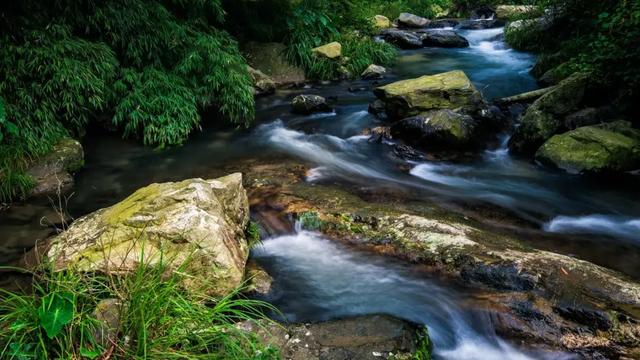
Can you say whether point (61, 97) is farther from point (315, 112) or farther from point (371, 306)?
point (371, 306)

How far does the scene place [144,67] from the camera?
7.53m

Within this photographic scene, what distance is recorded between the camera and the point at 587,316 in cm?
314

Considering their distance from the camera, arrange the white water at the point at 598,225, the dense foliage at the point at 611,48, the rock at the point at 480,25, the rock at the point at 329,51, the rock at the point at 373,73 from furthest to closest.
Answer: the rock at the point at 480,25 < the rock at the point at 373,73 < the rock at the point at 329,51 < the dense foliage at the point at 611,48 < the white water at the point at 598,225

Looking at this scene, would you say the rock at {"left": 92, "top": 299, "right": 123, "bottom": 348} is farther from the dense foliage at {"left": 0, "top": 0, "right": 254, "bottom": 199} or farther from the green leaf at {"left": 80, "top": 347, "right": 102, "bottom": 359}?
the dense foliage at {"left": 0, "top": 0, "right": 254, "bottom": 199}

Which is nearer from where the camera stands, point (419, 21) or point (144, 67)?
point (144, 67)

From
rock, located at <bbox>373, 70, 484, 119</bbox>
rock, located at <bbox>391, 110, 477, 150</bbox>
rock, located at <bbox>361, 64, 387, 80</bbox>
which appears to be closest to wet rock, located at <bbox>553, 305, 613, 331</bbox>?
rock, located at <bbox>391, 110, 477, 150</bbox>

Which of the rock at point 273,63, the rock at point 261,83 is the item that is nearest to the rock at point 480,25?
the rock at point 273,63

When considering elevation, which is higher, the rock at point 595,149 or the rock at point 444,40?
the rock at point 444,40

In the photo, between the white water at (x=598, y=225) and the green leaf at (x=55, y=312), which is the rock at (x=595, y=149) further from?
the green leaf at (x=55, y=312)

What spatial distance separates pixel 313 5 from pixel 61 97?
8.40 meters

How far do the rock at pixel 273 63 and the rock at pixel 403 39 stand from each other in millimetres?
5454

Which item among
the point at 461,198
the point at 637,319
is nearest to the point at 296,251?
the point at 461,198

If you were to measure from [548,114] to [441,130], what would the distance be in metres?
1.73

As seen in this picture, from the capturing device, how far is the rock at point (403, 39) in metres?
15.7
